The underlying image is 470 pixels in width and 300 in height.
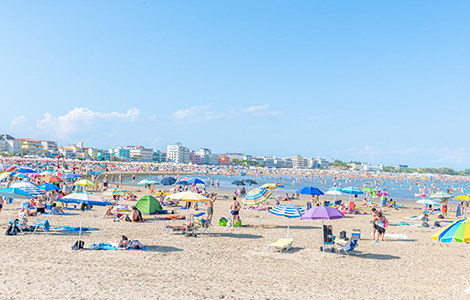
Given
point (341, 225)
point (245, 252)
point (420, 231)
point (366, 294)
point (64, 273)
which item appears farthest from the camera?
point (341, 225)

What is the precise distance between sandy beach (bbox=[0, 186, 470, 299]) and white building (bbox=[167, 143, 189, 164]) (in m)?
173

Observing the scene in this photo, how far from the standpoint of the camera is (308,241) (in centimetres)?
1196

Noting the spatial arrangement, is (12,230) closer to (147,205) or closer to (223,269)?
(147,205)

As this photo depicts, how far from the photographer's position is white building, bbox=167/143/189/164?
18388cm

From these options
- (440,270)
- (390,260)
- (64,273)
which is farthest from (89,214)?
(440,270)

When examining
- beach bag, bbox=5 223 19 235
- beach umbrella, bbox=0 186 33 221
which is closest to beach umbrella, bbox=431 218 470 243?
beach bag, bbox=5 223 19 235

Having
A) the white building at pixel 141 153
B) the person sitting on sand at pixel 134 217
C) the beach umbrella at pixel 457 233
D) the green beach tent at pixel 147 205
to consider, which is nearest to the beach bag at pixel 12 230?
the person sitting on sand at pixel 134 217

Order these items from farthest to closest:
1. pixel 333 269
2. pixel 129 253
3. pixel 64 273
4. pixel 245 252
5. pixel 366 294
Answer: pixel 245 252 → pixel 129 253 → pixel 333 269 → pixel 64 273 → pixel 366 294

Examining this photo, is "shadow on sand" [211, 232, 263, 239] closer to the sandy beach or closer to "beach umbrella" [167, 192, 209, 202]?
the sandy beach

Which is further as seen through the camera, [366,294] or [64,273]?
[64,273]

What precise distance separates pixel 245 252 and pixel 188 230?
2.97 metres

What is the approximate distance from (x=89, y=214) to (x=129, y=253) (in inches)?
330

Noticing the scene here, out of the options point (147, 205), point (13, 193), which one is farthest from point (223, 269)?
point (147, 205)

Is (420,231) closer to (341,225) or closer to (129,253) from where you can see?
(341,225)
